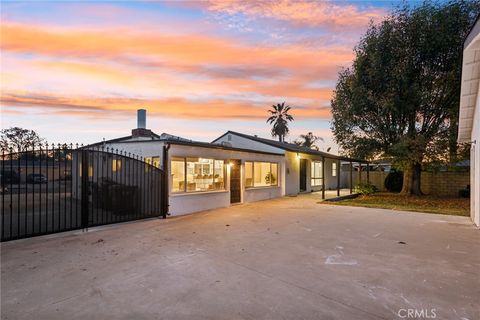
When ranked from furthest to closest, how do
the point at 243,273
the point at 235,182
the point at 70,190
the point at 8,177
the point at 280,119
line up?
the point at 280,119 < the point at 235,182 < the point at 70,190 < the point at 8,177 < the point at 243,273

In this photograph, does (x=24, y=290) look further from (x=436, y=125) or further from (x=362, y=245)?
(x=436, y=125)

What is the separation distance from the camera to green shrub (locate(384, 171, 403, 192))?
1891cm

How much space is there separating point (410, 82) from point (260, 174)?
9.39 metres

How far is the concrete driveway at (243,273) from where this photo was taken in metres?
3.13

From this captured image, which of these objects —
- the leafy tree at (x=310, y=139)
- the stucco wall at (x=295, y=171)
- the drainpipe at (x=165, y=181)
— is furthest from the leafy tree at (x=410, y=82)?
the leafy tree at (x=310, y=139)

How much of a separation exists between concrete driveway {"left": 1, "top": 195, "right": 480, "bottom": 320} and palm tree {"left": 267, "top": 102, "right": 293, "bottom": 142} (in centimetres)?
3407

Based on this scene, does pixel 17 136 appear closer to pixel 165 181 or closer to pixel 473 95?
pixel 165 181

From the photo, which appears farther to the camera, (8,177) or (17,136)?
(17,136)

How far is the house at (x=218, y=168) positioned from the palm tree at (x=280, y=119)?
22.7 m

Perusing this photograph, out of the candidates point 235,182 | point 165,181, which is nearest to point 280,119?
point 235,182

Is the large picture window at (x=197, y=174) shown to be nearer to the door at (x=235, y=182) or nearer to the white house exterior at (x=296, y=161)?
the door at (x=235, y=182)

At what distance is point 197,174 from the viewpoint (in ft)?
34.3

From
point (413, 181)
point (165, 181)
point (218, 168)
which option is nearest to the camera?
point (165, 181)

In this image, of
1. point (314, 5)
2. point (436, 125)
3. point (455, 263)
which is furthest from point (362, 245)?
point (436, 125)
